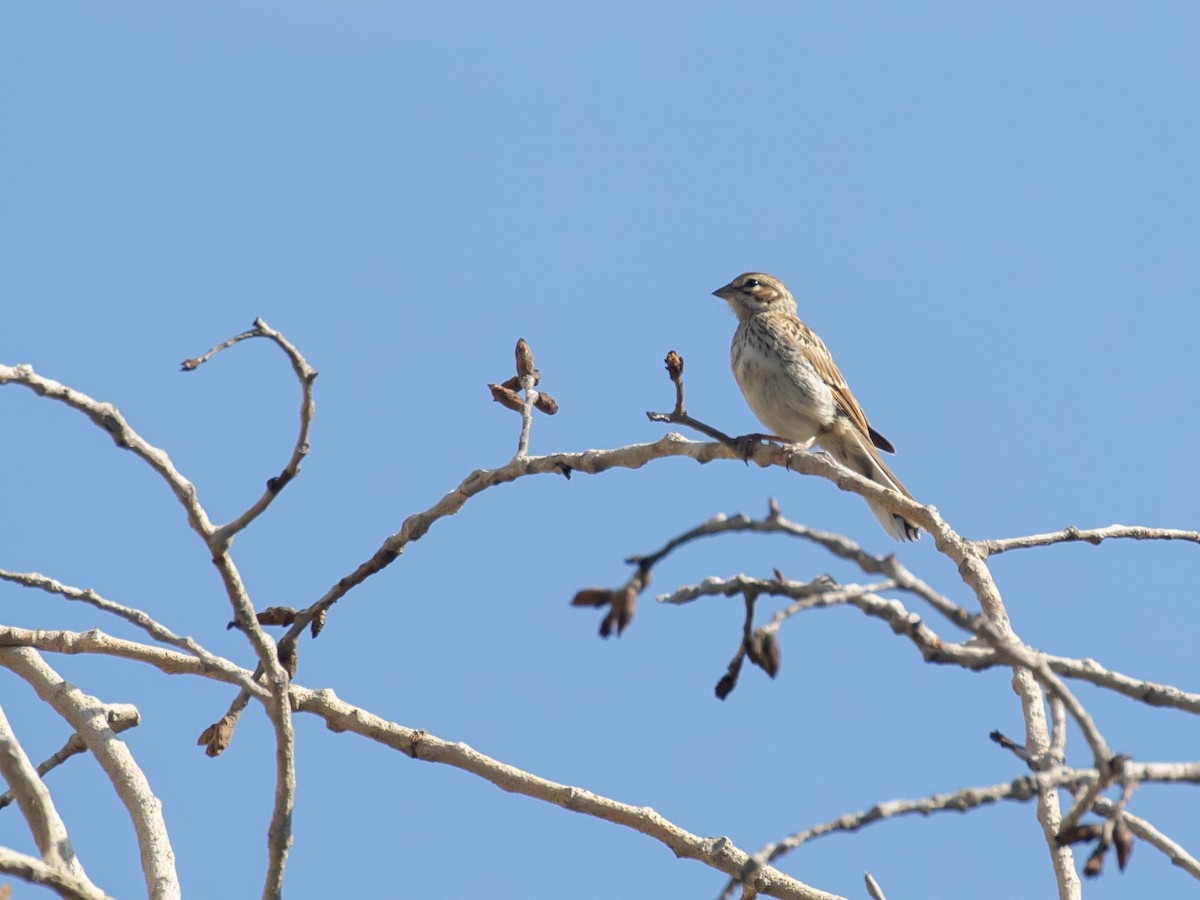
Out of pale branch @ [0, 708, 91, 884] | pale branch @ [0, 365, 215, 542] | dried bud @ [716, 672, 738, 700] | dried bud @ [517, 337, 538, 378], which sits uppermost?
dried bud @ [517, 337, 538, 378]

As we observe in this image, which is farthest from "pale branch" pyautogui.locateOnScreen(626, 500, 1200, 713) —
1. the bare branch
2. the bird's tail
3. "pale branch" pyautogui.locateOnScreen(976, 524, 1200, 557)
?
the bird's tail

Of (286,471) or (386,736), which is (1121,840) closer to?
(286,471)

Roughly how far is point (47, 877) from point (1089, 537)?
3.56 meters

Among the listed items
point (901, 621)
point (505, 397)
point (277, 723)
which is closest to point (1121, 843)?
point (901, 621)

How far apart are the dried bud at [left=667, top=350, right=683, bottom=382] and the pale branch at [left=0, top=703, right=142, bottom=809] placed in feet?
6.89

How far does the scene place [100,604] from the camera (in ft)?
12.5

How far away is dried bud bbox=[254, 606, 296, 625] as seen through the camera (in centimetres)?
465

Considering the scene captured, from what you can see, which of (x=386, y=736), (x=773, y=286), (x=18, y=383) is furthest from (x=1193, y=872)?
(x=773, y=286)

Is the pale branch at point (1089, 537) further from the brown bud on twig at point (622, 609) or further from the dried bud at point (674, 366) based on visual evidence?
the brown bud on twig at point (622, 609)

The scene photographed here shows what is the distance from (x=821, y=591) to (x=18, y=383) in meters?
2.03

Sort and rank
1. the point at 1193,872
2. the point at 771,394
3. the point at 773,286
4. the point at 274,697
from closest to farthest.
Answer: the point at 1193,872 → the point at 274,697 → the point at 771,394 → the point at 773,286

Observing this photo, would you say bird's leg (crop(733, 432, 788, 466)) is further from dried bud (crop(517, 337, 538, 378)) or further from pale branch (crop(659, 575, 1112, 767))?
pale branch (crop(659, 575, 1112, 767))

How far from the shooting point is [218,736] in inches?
177

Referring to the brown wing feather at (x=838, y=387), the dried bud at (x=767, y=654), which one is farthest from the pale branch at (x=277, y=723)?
the brown wing feather at (x=838, y=387)
